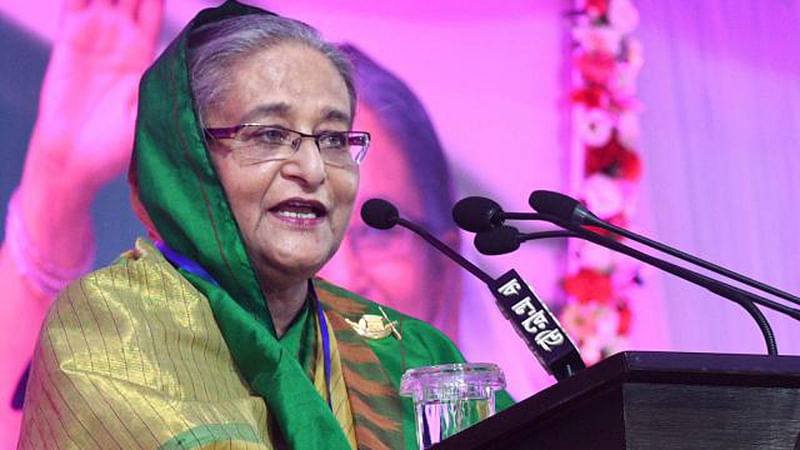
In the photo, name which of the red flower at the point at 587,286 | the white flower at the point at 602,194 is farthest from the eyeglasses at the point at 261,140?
the white flower at the point at 602,194

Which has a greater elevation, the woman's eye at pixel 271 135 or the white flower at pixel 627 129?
the white flower at pixel 627 129

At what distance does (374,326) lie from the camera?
8.09ft

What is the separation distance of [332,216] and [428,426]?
21.6 inches

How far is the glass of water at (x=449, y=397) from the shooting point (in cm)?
176

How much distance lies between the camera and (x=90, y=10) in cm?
302

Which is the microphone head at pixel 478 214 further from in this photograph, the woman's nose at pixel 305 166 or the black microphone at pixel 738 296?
the woman's nose at pixel 305 166

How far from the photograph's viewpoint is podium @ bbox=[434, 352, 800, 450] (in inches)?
47.4

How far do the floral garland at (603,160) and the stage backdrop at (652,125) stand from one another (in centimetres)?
5

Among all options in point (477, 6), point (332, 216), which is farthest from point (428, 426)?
point (477, 6)

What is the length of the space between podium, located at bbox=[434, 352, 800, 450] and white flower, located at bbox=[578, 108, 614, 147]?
264 centimetres

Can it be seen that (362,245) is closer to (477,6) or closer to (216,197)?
(477,6)

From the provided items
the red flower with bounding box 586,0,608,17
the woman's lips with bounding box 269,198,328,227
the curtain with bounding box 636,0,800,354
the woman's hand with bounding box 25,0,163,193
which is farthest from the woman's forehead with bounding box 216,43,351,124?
the curtain with bounding box 636,0,800,354

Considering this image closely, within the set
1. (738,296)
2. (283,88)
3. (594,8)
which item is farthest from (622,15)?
(738,296)

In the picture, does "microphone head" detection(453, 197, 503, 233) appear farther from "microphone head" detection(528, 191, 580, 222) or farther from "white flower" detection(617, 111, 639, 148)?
"white flower" detection(617, 111, 639, 148)
